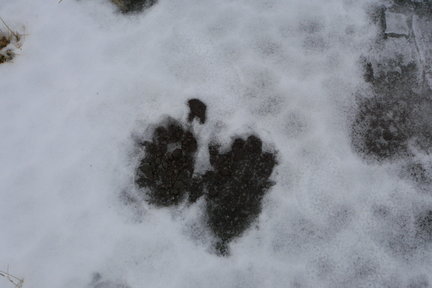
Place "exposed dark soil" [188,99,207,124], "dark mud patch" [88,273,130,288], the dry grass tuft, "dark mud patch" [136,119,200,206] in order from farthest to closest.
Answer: the dry grass tuft
"exposed dark soil" [188,99,207,124]
"dark mud patch" [136,119,200,206]
"dark mud patch" [88,273,130,288]

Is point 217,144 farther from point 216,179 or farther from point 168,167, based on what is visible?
point 168,167

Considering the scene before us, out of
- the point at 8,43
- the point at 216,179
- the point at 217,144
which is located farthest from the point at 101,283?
the point at 8,43

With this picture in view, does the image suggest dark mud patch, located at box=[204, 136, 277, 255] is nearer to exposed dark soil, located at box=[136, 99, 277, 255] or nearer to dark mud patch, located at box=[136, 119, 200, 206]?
exposed dark soil, located at box=[136, 99, 277, 255]

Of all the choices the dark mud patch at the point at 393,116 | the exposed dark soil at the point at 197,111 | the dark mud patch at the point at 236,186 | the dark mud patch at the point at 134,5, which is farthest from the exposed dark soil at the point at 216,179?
the dark mud patch at the point at 134,5

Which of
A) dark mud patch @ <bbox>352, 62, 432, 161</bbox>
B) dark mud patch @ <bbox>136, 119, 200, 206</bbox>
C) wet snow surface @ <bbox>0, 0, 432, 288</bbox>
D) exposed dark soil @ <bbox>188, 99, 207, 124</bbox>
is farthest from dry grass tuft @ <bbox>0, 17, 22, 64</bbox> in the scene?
dark mud patch @ <bbox>352, 62, 432, 161</bbox>

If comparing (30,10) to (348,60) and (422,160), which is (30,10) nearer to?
(348,60)

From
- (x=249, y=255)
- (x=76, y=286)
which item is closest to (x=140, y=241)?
(x=76, y=286)
